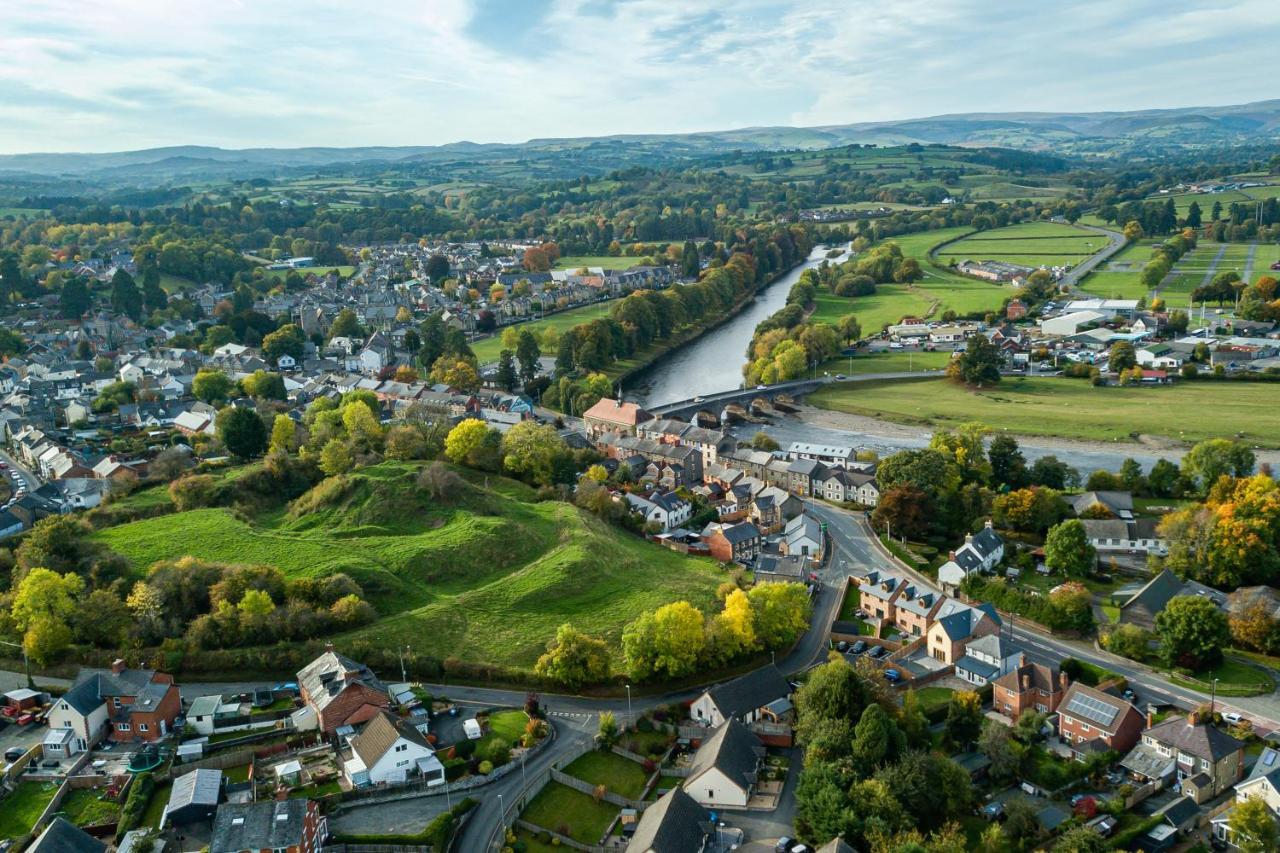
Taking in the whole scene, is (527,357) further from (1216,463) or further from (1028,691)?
(1028,691)

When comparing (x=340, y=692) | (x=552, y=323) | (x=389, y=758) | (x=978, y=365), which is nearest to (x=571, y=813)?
(x=389, y=758)

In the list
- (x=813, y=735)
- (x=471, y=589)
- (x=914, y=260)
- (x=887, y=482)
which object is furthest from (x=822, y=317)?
(x=813, y=735)

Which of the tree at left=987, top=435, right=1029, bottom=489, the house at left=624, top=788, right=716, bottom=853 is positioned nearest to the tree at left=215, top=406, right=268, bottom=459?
the house at left=624, top=788, right=716, bottom=853

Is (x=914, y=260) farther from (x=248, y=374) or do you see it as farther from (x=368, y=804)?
(x=368, y=804)

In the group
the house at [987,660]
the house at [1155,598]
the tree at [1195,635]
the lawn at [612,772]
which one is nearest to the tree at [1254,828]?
the house at [987,660]

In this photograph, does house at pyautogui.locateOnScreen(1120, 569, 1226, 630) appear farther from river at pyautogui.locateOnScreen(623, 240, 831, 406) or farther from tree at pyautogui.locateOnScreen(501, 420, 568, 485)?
river at pyautogui.locateOnScreen(623, 240, 831, 406)

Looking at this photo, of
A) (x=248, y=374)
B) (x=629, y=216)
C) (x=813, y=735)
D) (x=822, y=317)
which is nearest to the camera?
(x=813, y=735)
